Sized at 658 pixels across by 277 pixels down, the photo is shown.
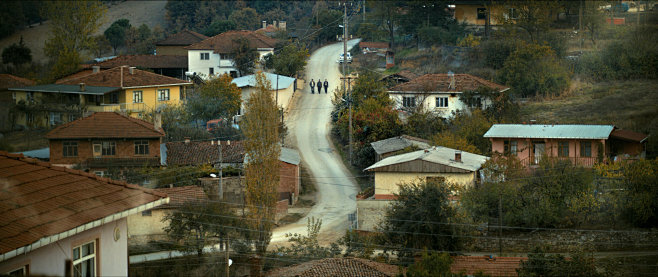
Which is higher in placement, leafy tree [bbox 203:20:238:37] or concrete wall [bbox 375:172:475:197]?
leafy tree [bbox 203:20:238:37]

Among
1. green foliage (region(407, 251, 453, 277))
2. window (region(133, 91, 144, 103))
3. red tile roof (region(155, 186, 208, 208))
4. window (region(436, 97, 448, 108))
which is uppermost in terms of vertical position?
window (region(133, 91, 144, 103))

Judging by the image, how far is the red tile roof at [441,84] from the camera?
3004 cm

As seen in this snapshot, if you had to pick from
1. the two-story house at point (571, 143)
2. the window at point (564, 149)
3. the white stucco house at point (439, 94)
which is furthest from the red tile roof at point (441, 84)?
the window at point (564, 149)

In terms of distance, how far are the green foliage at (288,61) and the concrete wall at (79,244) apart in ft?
106

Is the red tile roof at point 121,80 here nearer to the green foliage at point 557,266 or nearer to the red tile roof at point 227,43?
the red tile roof at point 227,43

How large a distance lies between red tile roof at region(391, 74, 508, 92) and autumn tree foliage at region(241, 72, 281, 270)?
11.4 m

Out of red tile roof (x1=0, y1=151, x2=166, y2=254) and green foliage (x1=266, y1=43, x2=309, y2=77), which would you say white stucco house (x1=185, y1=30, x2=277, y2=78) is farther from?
red tile roof (x1=0, y1=151, x2=166, y2=254)

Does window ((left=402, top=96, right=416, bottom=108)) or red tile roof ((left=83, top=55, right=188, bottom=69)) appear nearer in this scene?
window ((left=402, top=96, right=416, bottom=108))

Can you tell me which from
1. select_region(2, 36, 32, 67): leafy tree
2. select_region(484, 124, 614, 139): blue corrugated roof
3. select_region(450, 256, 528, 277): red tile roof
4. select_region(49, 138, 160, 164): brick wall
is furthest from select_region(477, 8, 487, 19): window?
select_region(2, 36, 32, 67): leafy tree

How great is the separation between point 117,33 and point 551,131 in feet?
112

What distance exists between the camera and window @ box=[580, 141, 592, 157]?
2353 centimetres

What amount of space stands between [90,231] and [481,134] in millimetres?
21752

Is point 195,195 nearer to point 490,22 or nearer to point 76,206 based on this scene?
point 76,206

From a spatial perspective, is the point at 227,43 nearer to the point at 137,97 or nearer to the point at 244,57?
the point at 244,57
